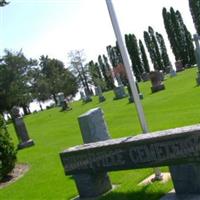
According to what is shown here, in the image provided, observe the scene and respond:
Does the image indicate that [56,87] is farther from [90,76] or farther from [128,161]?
[128,161]

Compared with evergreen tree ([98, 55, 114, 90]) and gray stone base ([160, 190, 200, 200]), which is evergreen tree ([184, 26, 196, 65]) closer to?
evergreen tree ([98, 55, 114, 90])

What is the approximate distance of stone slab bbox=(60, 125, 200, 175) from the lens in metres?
6.45

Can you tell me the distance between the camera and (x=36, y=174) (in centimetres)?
1304

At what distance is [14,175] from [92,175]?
6.35 metres

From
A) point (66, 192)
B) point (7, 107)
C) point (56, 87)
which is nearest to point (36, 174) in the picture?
point (66, 192)

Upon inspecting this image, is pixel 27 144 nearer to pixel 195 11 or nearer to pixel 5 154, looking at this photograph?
pixel 5 154

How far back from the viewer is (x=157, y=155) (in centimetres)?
688

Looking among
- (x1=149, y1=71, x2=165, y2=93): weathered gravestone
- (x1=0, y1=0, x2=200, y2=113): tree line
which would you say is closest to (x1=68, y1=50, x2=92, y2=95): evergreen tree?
(x1=0, y1=0, x2=200, y2=113): tree line

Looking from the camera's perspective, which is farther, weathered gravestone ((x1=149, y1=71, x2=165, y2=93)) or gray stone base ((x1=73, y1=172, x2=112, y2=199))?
weathered gravestone ((x1=149, y1=71, x2=165, y2=93))

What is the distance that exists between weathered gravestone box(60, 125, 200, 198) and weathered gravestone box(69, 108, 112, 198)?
1.19 ft

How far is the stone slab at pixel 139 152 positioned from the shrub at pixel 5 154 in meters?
5.61

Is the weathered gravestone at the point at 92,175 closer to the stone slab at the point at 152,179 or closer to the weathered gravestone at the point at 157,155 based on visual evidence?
the weathered gravestone at the point at 157,155

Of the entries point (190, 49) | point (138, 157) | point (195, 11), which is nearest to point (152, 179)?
point (138, 157)

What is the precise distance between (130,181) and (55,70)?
238ft
